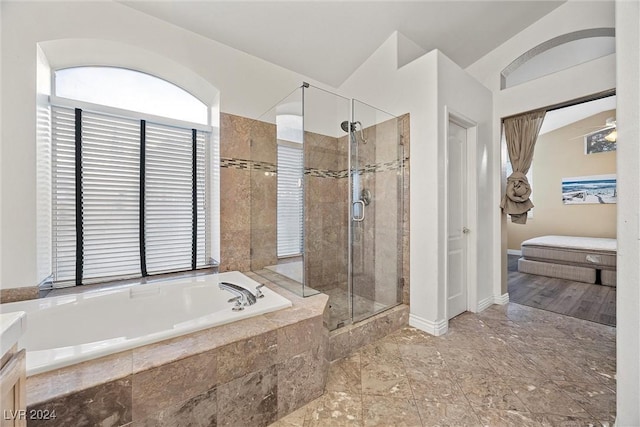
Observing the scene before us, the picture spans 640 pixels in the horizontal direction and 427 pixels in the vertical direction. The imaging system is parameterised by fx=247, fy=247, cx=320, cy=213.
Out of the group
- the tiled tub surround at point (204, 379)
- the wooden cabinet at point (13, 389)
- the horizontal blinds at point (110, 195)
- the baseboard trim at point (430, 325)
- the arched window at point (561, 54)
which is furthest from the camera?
the arched window at point (561, 54)

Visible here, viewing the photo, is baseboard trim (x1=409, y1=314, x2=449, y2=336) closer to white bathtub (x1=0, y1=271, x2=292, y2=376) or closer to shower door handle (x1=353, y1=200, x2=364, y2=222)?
shower door handle (x1=353, y1=200, x2=364, y2=222)

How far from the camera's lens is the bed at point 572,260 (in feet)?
11.1

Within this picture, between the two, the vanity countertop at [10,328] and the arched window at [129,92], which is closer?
the vanity countertop at [10,328]

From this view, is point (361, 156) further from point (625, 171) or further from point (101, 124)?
point (101, 124)

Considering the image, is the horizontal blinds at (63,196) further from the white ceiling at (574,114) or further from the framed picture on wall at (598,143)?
the framed picture on wall at (598,143)

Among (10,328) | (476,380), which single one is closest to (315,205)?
(476,380)

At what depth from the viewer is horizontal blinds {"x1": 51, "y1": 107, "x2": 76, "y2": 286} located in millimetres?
1866

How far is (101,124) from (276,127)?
1.45 m

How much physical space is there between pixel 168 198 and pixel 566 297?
4.64m

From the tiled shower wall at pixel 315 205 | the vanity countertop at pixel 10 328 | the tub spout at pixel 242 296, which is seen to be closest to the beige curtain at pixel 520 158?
the tiled shower wall at pixel 315 205

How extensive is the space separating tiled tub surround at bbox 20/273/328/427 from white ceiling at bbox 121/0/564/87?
7.83 feet

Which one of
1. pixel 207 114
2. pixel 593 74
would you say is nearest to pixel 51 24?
pixel 207 114

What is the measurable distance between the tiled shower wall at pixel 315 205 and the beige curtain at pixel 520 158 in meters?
1.37

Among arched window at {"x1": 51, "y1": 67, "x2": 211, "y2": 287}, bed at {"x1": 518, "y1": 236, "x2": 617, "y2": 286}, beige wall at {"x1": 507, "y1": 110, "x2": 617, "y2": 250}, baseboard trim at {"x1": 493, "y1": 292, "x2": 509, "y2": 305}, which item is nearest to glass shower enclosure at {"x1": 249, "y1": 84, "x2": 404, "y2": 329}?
arched window at {"x1": 51, "y1": 67, "x2": 211, "y2": 287}
